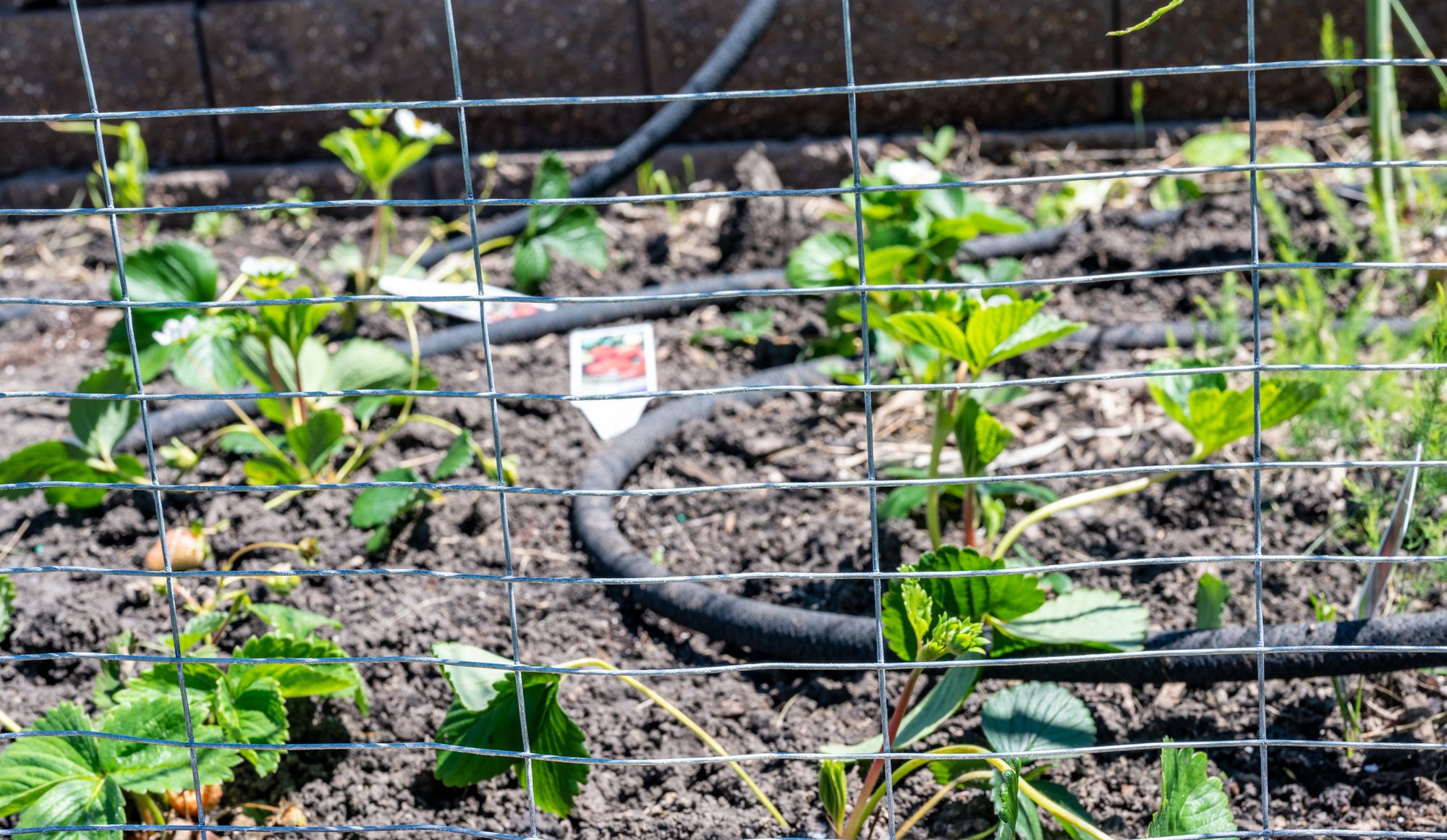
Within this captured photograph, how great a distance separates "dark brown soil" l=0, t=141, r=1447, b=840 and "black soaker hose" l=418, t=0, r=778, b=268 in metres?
0.44

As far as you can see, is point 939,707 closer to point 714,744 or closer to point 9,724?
point 714,744

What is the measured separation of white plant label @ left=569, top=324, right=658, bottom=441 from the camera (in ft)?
6.17

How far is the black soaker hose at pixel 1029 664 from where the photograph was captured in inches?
49.3

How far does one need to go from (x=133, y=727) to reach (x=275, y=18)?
2.62m

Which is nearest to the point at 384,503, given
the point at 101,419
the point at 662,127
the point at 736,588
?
the point at 101,419

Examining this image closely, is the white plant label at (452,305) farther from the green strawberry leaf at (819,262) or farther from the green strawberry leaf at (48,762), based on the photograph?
the green strawberry leaf at (48,762)

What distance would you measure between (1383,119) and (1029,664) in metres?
1.64

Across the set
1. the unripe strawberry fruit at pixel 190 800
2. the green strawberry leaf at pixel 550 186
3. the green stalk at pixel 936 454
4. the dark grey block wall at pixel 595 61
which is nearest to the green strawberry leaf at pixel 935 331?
the green stalk at pixel 936 454

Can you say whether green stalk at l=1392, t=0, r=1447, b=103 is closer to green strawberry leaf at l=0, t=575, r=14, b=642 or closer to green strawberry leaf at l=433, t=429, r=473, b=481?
green strawberry leaf at l=433, t=429, r=473, b=481

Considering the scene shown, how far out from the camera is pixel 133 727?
1.18 meters

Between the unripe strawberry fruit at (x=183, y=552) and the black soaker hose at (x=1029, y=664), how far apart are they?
47 centimetres

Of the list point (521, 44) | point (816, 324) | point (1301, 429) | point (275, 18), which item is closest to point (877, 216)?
point (816, 324)

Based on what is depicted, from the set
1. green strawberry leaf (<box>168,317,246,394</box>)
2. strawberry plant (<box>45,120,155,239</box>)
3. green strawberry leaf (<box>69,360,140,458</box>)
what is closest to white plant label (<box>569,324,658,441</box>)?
green strawberry leaf (<box>168,317,246,394</box>)

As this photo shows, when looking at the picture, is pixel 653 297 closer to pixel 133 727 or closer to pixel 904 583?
pixel 904 583
